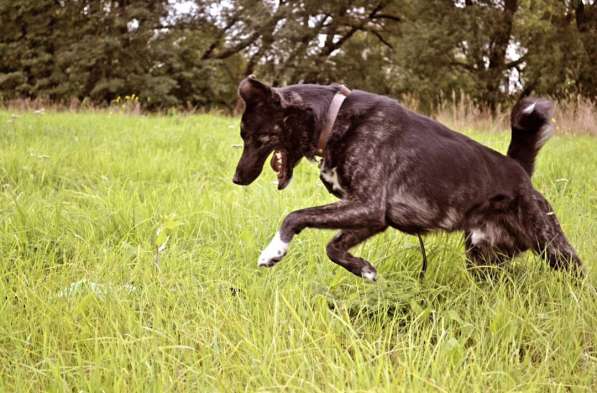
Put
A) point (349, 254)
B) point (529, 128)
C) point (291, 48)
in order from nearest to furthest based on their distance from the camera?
point (349, 254) → point (529, 128) → point (291, 48)

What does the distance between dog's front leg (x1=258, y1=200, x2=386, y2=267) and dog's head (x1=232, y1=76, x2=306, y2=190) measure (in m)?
0.51

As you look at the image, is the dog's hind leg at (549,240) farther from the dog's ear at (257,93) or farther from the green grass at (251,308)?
the dog's ear at (257,93)

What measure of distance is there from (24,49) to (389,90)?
14.8 m

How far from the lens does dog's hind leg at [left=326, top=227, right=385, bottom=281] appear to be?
268cm

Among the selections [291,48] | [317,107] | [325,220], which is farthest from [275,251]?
[291,48]

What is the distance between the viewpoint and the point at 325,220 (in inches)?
103

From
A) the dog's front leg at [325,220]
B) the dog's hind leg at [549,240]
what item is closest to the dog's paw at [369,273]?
the dog's front leg at [325,220]

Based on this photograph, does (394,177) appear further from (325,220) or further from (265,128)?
(265,128)

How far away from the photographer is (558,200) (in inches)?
178

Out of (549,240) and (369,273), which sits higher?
(549,240)

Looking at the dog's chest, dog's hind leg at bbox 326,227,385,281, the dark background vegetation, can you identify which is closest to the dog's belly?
dog's hind leg at bbox 326,227,385,281

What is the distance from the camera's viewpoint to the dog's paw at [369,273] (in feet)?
8.75

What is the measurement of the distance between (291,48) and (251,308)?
22208mm

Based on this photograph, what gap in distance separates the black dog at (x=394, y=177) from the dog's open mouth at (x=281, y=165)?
99 millimetres
